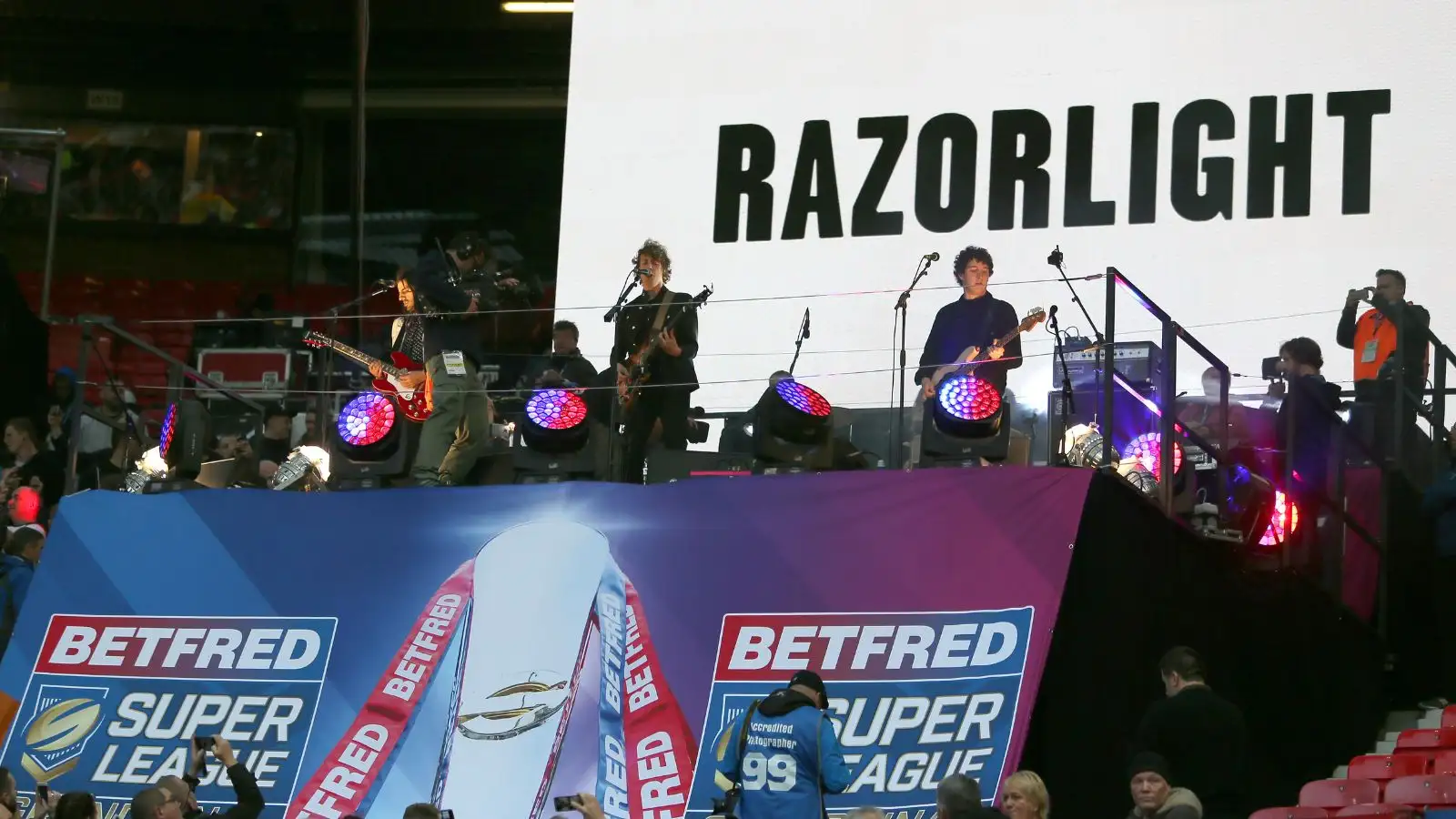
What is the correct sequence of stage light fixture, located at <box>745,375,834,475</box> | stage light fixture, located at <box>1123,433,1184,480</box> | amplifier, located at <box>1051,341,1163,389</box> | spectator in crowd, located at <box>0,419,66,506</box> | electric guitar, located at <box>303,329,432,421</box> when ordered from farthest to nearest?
spectator in crowd, located at <box>0,419,66,506</box>
amplifier, located at <box>1051,341,1163,389</box>
electric guitar, located at <box>303,329,432,421</box>
stage light fixture, located at <box>745,375,834,475</box>
stage light fixture, located at <box>1123,433,1184,480</box>

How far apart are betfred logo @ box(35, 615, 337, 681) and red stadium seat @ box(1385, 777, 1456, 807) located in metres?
4.07

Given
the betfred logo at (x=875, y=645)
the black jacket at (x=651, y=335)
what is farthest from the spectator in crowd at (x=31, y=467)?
the betfred logo at (x=875, y=645)

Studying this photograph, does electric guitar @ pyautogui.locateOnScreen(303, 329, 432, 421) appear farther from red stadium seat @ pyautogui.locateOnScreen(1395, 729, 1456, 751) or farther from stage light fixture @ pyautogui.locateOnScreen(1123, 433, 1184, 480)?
red stadium seat @ pyautogui.locateOnScreen(1395, 729, 1456, 751)

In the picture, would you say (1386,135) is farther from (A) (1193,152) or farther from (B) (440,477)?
(B) (440,477)

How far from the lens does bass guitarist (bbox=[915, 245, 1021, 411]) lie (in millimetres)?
9594

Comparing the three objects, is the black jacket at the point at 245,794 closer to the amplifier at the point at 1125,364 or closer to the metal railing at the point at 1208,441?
the metal railing at the point at 1208,441

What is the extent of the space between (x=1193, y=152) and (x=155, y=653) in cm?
643

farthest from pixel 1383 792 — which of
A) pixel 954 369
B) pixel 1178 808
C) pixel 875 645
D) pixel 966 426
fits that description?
pixel 954 369

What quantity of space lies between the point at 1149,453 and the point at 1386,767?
1530 mm

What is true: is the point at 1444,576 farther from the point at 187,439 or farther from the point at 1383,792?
the point at 187,439

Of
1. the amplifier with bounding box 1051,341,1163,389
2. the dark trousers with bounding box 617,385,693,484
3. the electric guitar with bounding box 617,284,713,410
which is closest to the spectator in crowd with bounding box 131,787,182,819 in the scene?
the dark trousers with bounding box 617,385,693,484

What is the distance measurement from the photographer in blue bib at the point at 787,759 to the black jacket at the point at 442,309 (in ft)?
10.1

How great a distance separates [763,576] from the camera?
844 centimetres

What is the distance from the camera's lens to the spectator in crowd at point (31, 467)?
11.3m
